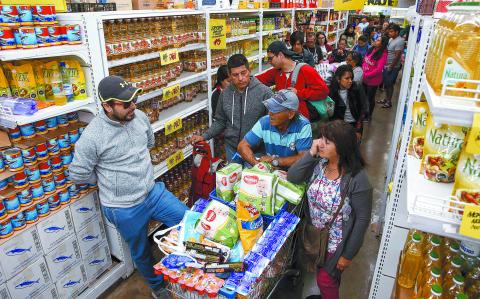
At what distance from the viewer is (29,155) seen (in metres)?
2.44

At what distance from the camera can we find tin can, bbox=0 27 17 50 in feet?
7.00

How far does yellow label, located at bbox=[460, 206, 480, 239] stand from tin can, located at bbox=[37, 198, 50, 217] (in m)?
2.75

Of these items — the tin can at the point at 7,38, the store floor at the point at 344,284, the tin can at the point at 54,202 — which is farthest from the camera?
the store floor at the point at 344,284

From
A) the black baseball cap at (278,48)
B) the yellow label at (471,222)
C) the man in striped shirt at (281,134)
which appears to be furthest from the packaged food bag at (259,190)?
the black baseball cap at (278,48)

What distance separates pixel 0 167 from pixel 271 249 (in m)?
1.98

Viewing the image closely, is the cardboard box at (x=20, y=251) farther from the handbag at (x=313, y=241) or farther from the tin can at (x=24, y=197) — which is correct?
the handbag at (x=313, y=241)

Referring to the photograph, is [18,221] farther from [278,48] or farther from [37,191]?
[278,48]

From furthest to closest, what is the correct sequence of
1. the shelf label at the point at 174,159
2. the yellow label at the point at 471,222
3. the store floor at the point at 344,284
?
the shelf label at the point at 174,159, the store floor at the point at 344,284, the yellow label at the point at 471,222

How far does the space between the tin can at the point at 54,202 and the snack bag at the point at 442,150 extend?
8.68ft

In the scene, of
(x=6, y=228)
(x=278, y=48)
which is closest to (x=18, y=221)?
(x=6, y=228)

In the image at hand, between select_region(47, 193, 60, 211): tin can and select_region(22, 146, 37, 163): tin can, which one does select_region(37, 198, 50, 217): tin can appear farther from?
select_region(22, 146, 37, 163): tin can

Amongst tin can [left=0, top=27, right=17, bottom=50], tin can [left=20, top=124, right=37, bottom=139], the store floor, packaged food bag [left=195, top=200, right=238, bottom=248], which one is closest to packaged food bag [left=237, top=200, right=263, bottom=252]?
packaged food bag [left=195, top=200, right=238, bottom=248]

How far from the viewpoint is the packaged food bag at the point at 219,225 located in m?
2.02

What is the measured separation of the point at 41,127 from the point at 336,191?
90.0 inches
